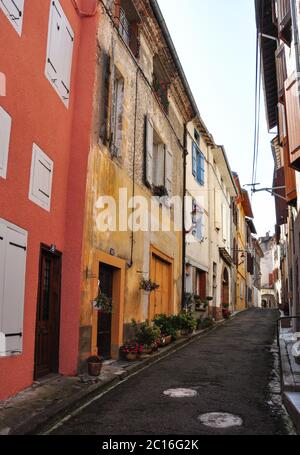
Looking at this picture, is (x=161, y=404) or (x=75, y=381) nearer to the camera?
(x=161, y=404)

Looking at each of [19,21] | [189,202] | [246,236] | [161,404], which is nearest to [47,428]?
[161,404]

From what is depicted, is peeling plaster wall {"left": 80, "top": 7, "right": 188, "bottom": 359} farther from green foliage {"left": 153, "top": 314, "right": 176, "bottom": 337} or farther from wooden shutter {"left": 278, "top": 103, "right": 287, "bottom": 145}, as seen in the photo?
wooden shutter {"left": 278, "top": 103, "right": 287, "bottom": 145}

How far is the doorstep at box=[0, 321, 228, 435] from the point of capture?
185 inches

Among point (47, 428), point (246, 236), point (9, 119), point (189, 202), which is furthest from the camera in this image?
point (246, 236)

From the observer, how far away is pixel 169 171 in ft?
43.9

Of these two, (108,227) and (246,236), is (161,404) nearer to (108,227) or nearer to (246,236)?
(108,227)

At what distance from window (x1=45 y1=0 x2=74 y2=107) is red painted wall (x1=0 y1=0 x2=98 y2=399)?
149 millimetres

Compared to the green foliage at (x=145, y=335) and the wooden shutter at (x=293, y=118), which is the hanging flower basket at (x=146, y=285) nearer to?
the green foliage at (x=145, y=335)

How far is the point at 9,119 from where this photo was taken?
5.74m

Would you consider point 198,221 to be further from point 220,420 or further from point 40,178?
point 220,420

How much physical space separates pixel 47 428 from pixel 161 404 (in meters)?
1.61

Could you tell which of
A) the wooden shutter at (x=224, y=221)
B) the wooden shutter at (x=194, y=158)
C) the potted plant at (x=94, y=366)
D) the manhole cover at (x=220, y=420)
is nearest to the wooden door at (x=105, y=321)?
the potted plant at (x=94, y=366)

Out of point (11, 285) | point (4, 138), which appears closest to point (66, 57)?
point (4, 138)

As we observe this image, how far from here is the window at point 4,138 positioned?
5.52m
